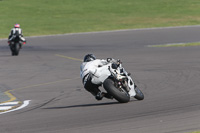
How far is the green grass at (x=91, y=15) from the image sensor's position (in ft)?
170

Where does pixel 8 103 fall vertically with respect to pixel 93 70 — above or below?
below

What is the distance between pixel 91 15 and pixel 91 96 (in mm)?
43882

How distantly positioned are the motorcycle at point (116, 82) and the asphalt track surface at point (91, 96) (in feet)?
0.87

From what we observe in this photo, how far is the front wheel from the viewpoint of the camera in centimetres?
1344

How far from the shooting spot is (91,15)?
5947 centimetres

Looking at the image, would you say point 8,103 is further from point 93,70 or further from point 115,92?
point 115,92

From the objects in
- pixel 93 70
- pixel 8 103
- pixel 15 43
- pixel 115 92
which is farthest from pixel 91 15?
pixel 115 92

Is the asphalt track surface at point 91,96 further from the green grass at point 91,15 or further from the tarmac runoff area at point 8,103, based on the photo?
the green grass at point 91,15

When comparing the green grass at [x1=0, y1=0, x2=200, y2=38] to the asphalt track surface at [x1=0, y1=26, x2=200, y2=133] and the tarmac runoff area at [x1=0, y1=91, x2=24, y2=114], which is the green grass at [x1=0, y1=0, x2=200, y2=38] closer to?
the asphalt track surface at [x1=0, y1=26, x2=200, y2=133]

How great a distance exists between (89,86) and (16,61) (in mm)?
16105

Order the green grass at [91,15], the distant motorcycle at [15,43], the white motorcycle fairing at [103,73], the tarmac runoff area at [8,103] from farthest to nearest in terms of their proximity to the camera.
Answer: the green grass at [91,15]
the distant motorcycle at [15,43]
the tarmac runoff area at [8,103]
the white motorcycle fairing at [103,73]

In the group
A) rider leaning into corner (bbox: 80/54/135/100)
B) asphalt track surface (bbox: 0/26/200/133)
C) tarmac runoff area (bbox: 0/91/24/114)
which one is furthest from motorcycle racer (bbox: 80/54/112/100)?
tarmac runoff area (bbox: 0/91/24/114)

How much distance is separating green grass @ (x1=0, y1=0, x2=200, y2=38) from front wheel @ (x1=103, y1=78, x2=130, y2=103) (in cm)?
3460

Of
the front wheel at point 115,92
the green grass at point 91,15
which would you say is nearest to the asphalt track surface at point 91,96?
the front wheel at point 115,92
